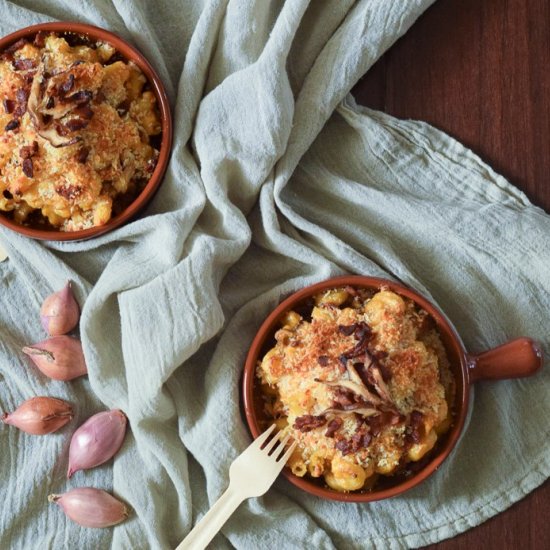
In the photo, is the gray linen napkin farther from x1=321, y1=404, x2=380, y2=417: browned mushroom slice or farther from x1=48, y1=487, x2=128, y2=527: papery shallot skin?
x1=321, y1=404, x2=380, y2=417: browned mushroom slice

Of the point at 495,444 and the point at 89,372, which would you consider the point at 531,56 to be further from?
the point at 89,372

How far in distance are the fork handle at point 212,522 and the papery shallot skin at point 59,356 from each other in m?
0.37

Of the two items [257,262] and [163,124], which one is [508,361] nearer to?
[257,262]

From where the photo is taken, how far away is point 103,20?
1615 mm

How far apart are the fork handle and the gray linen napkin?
0.05 metres

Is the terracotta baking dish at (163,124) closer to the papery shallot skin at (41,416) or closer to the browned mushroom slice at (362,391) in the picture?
the papery shallot skin at (41,416)

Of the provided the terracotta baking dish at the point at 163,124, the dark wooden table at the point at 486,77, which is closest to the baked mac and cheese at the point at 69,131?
the terracotta baking dish at the point at 163,124

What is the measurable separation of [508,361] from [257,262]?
1.66 feet

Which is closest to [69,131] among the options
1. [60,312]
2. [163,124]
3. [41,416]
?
[163,124]

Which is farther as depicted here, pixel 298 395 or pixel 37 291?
pixel 37 291

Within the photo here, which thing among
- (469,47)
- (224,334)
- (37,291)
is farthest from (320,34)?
(37,291)

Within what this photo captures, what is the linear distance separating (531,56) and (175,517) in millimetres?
1120

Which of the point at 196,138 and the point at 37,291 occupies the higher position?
the point at 196,138

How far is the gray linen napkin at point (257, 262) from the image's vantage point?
1.57 meters
